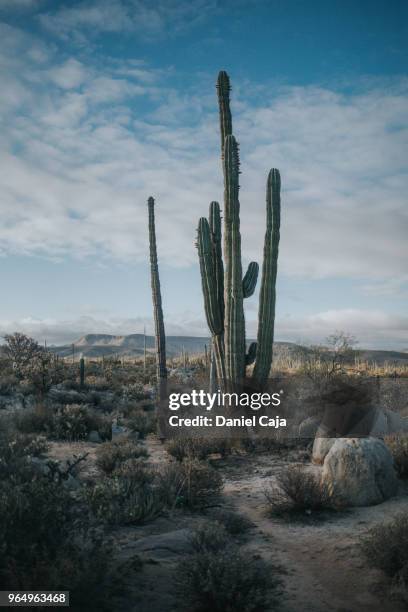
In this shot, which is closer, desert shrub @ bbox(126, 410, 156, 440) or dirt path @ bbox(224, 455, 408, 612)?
dirt path @ bbox(224, 455, 408, 612)

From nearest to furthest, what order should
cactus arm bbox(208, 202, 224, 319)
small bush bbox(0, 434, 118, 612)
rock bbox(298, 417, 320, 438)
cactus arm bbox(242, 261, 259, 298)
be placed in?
small bush bbox(0, 434, 118, 612) → rock bbox(298, 417, 320, 438) → cactus arm bbox(242, 261, 259, 298) → cactus arm bbox(208, 202, 224, 319)

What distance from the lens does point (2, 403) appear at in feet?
54.7

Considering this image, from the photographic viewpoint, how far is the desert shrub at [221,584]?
406cm

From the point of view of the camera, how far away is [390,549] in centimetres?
475

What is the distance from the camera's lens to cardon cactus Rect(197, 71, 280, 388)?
12.3 metres

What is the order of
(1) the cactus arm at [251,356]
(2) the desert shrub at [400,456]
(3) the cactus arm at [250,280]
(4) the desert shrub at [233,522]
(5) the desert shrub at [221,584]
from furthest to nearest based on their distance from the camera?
(3) the cactus arm at [250,280] < (1) the cactus arm at [251,356] < (2) the desert shrub at [400,456] < (4) the desert shrub at [233,522] < (5) the desert shrub at [221,584]

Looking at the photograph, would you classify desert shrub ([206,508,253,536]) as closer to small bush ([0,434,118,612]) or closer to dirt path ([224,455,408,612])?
dirt path ([224,455,408,612])

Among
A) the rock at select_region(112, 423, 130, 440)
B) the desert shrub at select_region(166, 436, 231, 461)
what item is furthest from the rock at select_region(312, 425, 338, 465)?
the rock at select_region(112, 423, 130, 440)

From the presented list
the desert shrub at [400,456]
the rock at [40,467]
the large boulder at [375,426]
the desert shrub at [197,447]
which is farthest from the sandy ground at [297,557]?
the large boulder at [375,426]

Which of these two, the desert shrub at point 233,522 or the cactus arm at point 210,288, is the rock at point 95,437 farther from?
the desert shrub at point 233,522

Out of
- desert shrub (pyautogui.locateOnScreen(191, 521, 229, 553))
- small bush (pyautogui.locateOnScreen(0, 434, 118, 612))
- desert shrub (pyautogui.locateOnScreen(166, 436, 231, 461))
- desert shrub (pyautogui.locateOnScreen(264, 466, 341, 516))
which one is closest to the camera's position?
small bush (pyautogui.locateOnScreen(0, 434, 118, 612))

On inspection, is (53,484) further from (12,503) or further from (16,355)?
(16,355)

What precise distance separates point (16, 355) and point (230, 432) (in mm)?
17421

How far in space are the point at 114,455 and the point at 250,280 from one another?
5.85 meters
